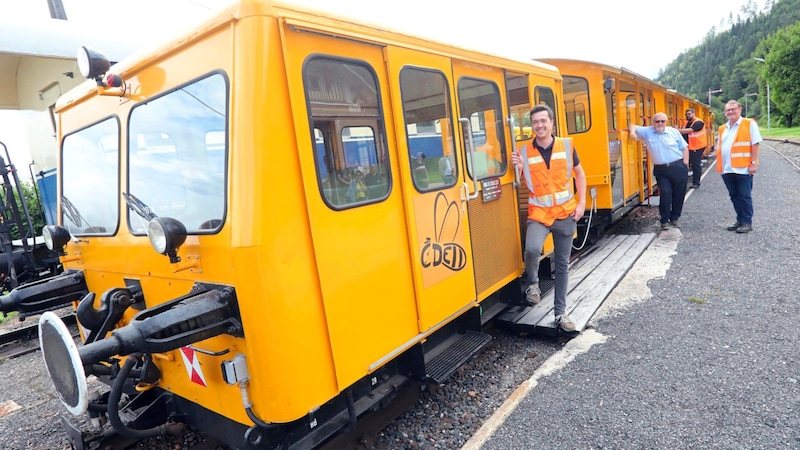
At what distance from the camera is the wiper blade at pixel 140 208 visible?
7.94 ft

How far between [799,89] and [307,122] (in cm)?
5771

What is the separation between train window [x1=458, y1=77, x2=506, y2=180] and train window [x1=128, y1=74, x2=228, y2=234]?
1.84m

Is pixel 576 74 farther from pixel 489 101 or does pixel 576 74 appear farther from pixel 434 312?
pixel 434 312

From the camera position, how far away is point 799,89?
43844mm

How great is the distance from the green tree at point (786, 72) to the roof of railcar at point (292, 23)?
56.1m

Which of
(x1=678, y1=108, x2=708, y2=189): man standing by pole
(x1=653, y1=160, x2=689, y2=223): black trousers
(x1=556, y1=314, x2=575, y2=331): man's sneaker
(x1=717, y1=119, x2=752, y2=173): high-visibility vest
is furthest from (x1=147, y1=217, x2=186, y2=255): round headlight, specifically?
(x1=678, y1=108, x2=708, y2=189): man standing by pole

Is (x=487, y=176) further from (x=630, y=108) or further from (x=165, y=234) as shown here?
(x=630, y=108)

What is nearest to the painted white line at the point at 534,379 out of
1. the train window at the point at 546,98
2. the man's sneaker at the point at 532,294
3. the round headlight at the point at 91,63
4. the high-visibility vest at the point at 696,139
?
the man's sneaker at the point at 532,294

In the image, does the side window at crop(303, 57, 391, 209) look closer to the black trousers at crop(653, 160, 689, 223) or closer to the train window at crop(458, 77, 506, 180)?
the train window at crop(458, 77, 506, 180)

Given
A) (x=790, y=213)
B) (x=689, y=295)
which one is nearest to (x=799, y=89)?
(x=790, y=213)

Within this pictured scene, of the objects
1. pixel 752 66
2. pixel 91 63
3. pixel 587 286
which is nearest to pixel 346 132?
pixel 91 63

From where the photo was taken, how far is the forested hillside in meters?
44.8

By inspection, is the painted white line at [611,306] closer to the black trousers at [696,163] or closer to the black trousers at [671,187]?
the black trousers at [671,187]

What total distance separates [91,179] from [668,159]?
7332 millimetres
